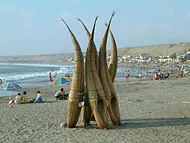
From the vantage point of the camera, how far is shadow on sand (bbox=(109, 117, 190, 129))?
28.9 feet

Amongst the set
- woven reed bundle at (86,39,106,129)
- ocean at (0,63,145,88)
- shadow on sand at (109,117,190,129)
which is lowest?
ocean at (0,63,145,88)

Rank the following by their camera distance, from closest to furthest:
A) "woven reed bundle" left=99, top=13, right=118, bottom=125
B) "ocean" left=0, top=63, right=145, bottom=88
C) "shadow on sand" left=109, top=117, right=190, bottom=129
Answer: "woven reed bundle" left=99, top=13, right=118, bottom=125 < "shadow on sand" left=109, top=117, right=190, bottom=129 < "ocean" left=0, top=63, right=145, bottom=88

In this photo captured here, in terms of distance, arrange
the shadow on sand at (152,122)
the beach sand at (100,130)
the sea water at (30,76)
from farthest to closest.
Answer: the sea water at (30,76), the shadow on sand at (152,122), the beach sand at (100,130)

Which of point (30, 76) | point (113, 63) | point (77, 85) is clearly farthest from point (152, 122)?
point (30, 76)

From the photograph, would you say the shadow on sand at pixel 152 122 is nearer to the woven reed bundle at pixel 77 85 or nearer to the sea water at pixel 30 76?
the woven reed bundle at pixel 77 85

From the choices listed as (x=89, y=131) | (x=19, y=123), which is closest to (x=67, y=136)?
(x=89, y=131)

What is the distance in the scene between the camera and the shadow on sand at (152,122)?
28.9 feet

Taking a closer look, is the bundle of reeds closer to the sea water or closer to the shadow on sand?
the shadow on sand

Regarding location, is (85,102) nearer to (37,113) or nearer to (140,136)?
(140,136)

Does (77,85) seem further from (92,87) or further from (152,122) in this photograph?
(152,122)

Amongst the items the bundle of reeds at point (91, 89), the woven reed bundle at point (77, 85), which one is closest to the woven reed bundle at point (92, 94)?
the bundle of reeds at point (91, 89)

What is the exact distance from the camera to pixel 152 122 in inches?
365

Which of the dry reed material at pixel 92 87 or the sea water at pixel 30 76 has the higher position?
the dry reed material at pixel 92 87

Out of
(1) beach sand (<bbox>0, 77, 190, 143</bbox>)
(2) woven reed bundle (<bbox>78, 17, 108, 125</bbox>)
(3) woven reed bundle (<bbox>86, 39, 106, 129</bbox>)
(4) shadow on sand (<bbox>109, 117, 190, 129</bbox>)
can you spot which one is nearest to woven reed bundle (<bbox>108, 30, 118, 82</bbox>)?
(2) woven reed bundle (<bbox>78, 17, 108, 125</bbox>)
